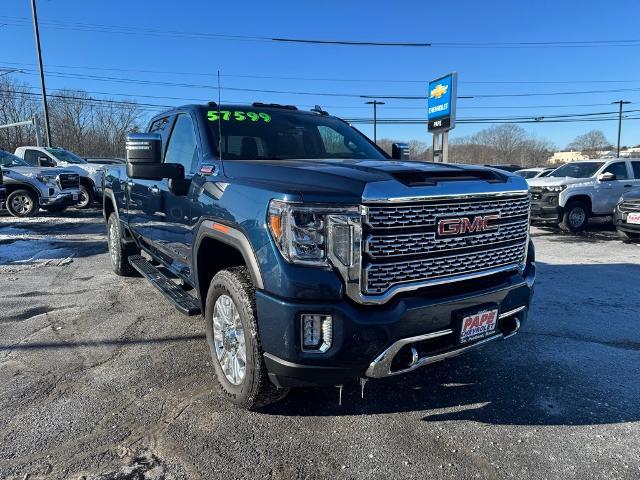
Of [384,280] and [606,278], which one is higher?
[384,280]

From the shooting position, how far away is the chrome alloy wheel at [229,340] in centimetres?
291

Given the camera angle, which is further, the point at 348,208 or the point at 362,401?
the point at 362,401

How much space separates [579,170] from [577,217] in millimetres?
1454

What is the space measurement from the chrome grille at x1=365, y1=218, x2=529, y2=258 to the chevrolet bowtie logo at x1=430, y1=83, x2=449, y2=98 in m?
12.7

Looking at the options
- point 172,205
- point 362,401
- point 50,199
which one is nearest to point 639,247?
point 362,401

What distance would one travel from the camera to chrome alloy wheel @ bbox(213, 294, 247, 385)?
2.91 metres

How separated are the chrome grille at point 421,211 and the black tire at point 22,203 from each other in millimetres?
13866

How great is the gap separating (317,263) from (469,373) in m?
1.82

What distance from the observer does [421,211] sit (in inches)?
101

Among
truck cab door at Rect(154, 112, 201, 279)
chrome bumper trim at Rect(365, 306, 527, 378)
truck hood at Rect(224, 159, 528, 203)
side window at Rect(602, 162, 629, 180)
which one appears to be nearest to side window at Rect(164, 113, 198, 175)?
truck cab door at Rect(154, 112, 201, 279)

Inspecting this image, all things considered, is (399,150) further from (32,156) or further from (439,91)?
(32,156)

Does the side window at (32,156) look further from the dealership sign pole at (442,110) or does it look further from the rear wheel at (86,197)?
the dealership sign pole at (442,110)

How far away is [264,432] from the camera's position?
9.11 feet

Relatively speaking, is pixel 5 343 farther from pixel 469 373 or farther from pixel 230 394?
pixel 469 373
